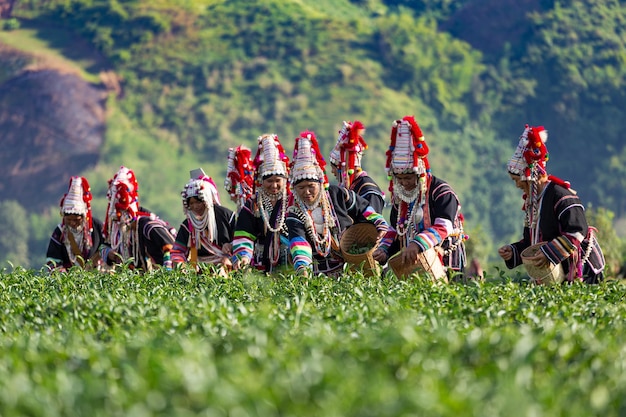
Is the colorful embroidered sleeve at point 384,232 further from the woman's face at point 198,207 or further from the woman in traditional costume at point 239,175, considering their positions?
the woman in traditional costume at point 239,175

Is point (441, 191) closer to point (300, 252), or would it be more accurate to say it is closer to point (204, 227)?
point (300, 252)

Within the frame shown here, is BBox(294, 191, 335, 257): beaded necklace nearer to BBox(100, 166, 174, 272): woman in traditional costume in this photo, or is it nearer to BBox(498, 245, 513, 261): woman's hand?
BBox(498, 245, 513, 261): woman's hand

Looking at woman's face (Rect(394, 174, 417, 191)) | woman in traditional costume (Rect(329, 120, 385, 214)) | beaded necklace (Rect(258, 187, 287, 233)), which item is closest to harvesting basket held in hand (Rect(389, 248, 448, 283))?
woman's face (Rect(394, 174, 417, 191))

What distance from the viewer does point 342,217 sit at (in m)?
11.7

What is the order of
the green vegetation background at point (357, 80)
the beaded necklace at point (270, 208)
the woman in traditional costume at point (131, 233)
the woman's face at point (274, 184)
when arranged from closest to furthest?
1. the beaded necklace at point (270, 208)
2. the woman's face at point (274, 184)
3. the woman in traditional costume at point (131, 233)
4. the green vegetation background at point (357, 80)

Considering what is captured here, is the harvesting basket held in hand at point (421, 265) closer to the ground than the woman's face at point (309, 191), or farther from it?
closer to the ground

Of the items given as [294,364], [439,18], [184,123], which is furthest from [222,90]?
[294,364]

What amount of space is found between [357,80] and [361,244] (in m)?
87.6

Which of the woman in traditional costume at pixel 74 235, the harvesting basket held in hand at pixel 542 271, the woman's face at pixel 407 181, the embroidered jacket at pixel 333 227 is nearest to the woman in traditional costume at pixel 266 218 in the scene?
the embroidered jacket at pixel 333 227

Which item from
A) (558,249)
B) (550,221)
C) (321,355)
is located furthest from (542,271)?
(321,355)

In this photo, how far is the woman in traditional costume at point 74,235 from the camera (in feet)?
51.3

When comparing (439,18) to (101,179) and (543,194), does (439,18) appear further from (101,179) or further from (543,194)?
(543,194)

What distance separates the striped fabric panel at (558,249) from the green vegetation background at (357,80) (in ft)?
253

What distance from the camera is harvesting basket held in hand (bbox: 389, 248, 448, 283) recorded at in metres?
10.5
